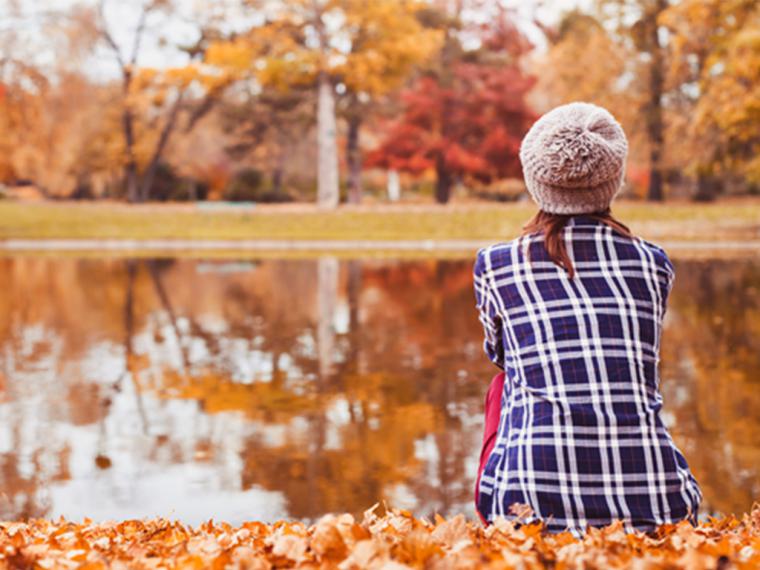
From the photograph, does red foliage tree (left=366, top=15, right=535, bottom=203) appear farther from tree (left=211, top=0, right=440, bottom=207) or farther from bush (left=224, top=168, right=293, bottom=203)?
bush (left=224, top=168, right=293, bottom=203)

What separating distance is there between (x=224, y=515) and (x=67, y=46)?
26.8 meters

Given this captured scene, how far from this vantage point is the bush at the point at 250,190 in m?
43.6

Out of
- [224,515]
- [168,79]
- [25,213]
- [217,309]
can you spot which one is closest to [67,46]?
[168,79]

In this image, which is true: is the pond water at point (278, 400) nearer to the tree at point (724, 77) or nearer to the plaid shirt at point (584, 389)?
the plaid shirt at point (584, 389)

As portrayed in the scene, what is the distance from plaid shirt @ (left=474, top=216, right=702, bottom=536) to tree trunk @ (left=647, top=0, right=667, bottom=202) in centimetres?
3585

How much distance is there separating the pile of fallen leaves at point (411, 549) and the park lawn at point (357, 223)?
22846 mm

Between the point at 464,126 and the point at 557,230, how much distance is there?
1392 inches

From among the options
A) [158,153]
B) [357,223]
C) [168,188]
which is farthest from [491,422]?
[168,188]

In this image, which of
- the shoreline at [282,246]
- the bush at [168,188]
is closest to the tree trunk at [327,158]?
the shoreline at [282,246]

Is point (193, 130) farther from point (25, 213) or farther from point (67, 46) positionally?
point (67, 46)

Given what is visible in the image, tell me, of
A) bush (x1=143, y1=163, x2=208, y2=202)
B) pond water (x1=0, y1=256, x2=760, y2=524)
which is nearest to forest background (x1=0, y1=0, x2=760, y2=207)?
bush (x1=143, y1=163, x2=208, y2=202)

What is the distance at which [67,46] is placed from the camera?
1158 inches

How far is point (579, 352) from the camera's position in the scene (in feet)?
9.05

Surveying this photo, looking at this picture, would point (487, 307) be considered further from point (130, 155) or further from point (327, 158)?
point (130, 155)
